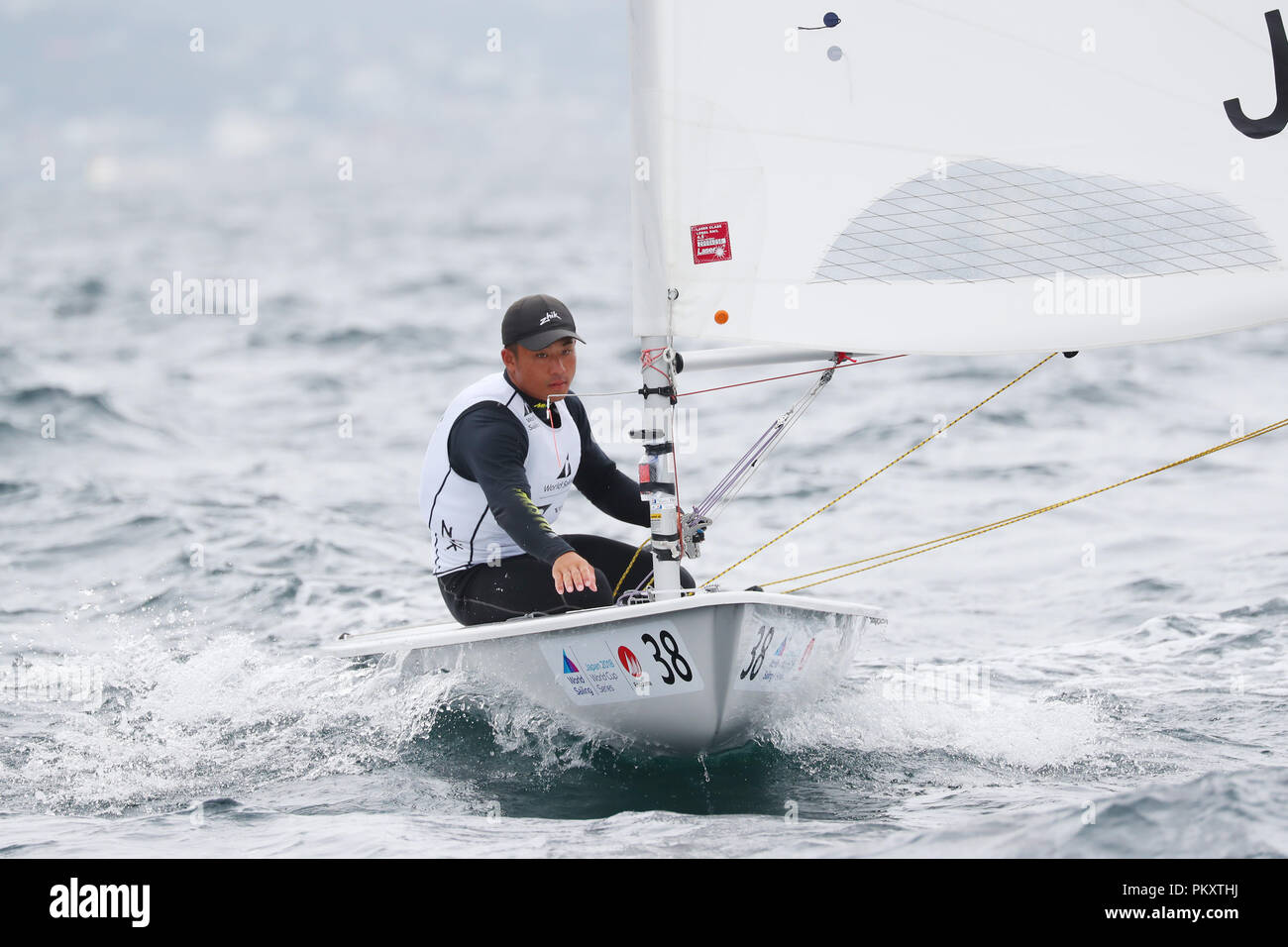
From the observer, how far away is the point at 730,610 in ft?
11.4

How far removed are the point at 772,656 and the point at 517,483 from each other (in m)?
0.84

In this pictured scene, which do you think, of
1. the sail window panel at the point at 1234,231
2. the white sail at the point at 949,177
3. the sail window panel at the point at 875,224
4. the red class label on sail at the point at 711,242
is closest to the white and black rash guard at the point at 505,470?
the white sail at the point at 949,177

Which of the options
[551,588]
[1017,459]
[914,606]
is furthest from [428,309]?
[551,588]

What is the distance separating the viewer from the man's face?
12.9 feet

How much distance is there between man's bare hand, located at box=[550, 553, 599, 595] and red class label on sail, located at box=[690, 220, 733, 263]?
85 centimetres

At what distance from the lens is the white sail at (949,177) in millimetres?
3486

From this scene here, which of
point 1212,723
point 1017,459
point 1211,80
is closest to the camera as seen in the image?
point 1211,80

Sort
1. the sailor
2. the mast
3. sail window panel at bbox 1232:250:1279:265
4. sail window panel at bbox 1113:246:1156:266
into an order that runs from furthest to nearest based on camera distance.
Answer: the sailor < the mast < sail window panel at bbox 1113:246:1156:266 < sail window panel at bbox 1232:250:1279:265

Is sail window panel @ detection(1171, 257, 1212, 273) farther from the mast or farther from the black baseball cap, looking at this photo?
the black baseball cap

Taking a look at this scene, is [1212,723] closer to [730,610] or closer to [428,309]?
[730,610]

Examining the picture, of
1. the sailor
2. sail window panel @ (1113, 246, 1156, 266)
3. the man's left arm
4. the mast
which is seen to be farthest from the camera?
the man's left arm

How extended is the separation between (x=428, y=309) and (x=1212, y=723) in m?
13.1

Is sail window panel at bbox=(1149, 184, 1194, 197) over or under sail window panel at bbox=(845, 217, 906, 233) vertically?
over

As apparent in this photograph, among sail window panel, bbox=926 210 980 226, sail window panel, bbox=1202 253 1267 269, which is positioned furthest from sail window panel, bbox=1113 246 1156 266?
sail window panel, bbox=926 210 980 226
